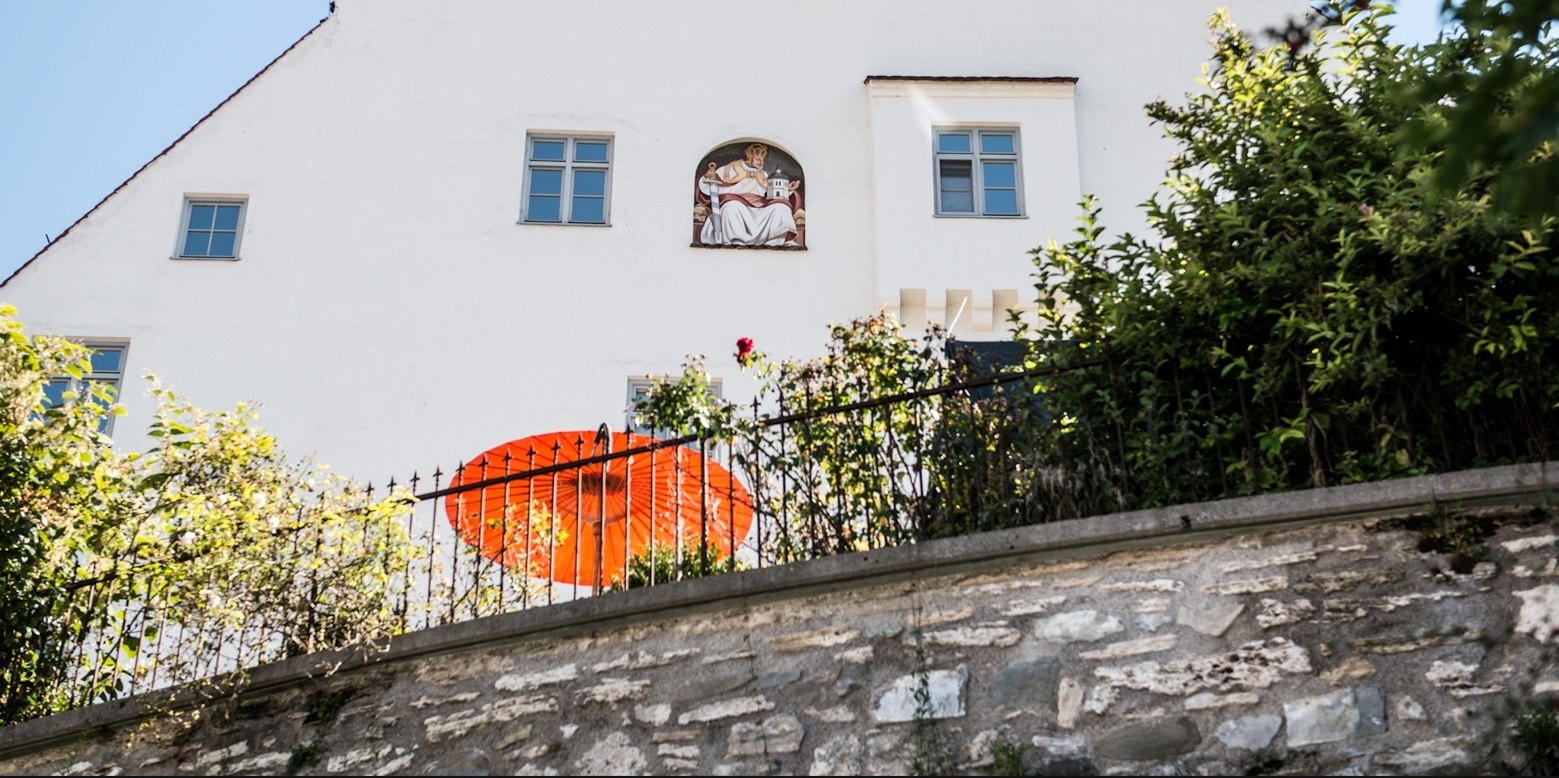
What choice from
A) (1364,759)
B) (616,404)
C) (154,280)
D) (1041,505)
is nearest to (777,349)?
(616,404)

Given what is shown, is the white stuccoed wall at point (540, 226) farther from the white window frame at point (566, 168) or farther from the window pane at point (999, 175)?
the window pane at point (999, 175)

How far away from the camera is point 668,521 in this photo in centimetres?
930

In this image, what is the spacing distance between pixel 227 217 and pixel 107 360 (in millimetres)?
1737

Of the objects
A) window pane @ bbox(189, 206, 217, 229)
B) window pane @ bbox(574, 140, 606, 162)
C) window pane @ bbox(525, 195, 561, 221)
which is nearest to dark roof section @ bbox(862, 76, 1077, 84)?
window pane @ bbox(574, 140, 606, 162)

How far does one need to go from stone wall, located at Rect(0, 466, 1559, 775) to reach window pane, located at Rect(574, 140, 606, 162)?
8081mm

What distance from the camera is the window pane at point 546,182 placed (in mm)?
14867

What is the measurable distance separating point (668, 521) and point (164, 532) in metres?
2.77

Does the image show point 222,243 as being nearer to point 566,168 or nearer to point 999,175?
point 566,168

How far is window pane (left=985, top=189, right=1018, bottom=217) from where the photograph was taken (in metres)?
14.4

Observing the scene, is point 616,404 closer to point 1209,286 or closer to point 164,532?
point 164,532

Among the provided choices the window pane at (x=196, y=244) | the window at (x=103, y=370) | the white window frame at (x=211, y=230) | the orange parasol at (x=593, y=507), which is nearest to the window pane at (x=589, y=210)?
the white window frame at (x=211, y=230)

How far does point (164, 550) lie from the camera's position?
27.4 ft

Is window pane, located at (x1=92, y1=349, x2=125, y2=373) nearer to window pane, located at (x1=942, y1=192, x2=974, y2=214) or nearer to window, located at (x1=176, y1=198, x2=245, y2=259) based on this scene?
window, located at (x1=176, y1=198, x2=245, y2=259)

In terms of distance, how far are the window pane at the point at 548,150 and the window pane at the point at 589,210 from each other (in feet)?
1.71
